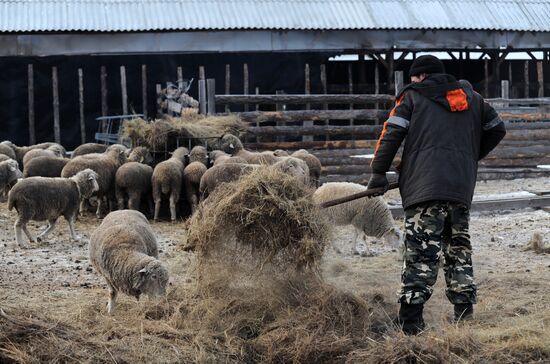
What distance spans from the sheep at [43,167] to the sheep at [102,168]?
53 cm

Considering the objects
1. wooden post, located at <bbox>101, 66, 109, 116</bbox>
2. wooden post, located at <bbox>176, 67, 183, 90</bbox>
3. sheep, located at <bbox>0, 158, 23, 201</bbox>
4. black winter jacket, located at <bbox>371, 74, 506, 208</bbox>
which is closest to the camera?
black winter jacket, located at <bbox>371, 74, 506, 208</bbox>

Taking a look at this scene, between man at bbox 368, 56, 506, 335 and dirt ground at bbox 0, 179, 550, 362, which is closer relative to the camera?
man at bbox 368, 56, 506, 335

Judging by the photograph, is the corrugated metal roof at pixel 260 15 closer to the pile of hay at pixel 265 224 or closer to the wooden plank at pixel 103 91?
the wooden plank at pixel 103 91

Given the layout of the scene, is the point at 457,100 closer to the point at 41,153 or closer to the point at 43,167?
the point at 43,167

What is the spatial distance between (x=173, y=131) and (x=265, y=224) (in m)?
8.37

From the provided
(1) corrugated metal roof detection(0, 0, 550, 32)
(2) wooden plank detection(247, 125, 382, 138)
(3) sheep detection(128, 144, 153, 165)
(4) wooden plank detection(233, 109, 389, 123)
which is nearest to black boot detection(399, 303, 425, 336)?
(3) sheep detection(128, 144, 153, 165)

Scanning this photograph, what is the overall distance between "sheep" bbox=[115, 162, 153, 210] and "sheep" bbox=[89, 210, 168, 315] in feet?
17.2

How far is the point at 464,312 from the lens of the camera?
21.5 feet

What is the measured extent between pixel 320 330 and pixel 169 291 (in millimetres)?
1788

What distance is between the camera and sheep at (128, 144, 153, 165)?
14234mm

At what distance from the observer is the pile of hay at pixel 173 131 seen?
14.7m

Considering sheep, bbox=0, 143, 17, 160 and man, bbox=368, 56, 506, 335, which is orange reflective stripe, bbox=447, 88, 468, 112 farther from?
sheep, bbox=0, 143, 17, 160

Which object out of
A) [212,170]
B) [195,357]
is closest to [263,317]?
[195,357]

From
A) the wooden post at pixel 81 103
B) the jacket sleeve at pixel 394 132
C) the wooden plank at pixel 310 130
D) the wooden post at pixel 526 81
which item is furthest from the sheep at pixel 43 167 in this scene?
the wooden post at pixel 526 81
